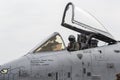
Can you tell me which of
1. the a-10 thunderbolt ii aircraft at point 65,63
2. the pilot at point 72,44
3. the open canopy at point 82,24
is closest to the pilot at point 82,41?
the a-10 thunderbolt ii aircraft at point 65,63

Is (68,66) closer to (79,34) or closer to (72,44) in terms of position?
(72,44)

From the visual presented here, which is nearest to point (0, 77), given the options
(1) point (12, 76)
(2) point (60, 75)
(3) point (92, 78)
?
(1) point (12, 76)

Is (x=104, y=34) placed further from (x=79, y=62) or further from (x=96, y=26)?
(x=79, y=62)

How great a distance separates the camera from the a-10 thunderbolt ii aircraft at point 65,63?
Answer: 56.2 feet

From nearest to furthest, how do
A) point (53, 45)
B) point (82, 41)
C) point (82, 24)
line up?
point (53, 45), point (82, 41), point (82, 24)

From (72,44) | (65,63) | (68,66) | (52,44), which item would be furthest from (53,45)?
(68,66)

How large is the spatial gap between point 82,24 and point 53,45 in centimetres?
159

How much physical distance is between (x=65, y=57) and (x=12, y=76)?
1.92 meters

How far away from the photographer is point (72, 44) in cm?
1808

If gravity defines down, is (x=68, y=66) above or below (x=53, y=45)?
below

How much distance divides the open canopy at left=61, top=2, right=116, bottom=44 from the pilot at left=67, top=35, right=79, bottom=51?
700 mm

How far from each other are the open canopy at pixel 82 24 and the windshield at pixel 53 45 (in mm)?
1017

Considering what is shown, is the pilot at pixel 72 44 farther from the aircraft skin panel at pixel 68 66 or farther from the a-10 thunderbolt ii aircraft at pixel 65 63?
the aircraft skin panel at pixel 68 66

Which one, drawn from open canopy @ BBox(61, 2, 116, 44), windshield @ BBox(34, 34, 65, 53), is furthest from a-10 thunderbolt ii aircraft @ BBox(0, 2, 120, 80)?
open canopy @ BBox(61, 2, 116, 44)
